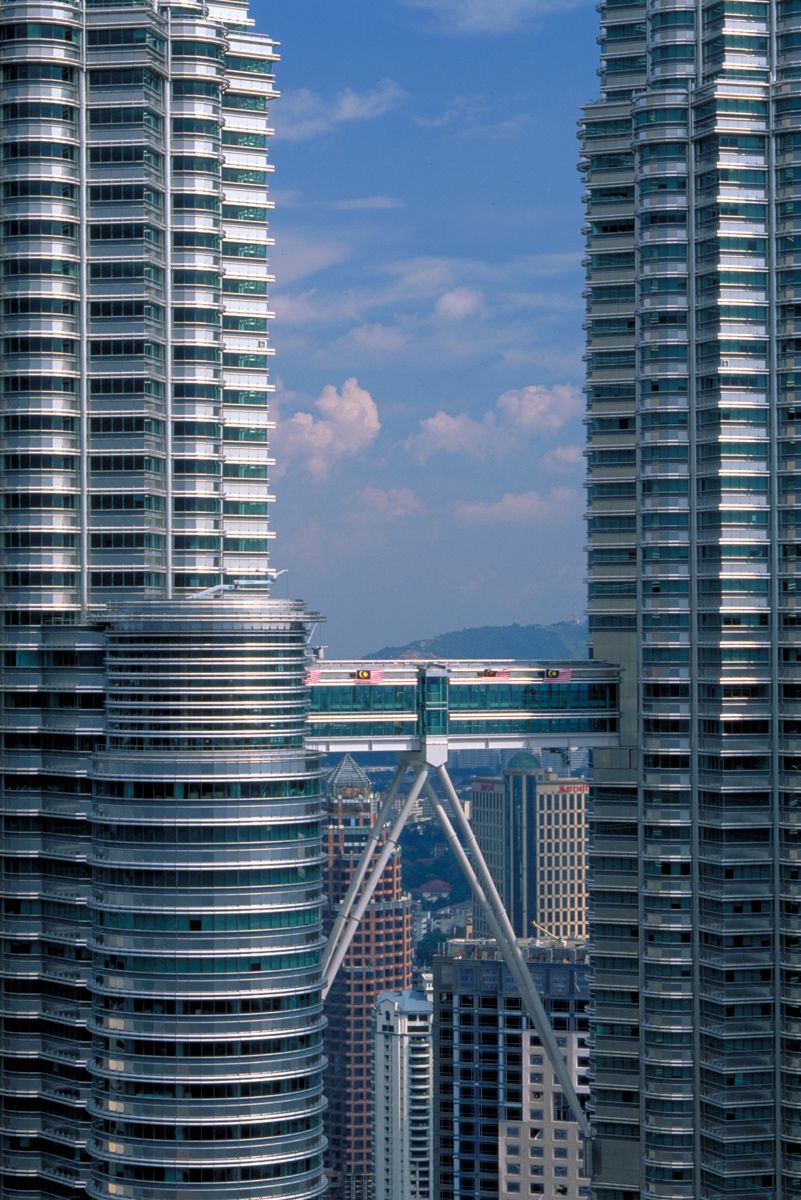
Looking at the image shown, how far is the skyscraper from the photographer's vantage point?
16194cm

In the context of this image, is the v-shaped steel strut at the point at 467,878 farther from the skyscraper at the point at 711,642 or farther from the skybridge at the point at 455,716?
the skyscraper at the point at 711,642

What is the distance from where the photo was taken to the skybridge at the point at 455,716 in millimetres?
169500

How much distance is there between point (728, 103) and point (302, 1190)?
8196 centimetres

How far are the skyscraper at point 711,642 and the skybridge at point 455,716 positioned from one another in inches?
148

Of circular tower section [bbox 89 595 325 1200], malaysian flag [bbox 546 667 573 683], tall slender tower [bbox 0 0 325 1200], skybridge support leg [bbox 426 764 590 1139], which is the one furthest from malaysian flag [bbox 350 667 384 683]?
circular tower section [bbox 89 595 325 1200]

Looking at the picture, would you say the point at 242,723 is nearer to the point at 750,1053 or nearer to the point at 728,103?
the point at 750,1053

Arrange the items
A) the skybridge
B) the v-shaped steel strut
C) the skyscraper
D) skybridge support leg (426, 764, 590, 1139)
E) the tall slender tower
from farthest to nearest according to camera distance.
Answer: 1. skybridge support leg (426, 764, 590, 1139)
2. the v-shaped steel strut
3. the skybridge
4. the skyscraper
5. the tall slender tower

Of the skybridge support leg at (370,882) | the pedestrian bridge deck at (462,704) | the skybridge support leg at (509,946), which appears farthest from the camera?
the skybridge support leg at (509,946)

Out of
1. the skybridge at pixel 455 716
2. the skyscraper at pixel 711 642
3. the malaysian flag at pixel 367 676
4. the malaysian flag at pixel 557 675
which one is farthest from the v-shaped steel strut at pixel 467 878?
the malaysian flag at pixel 557 675

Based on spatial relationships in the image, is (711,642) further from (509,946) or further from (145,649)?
(145,649)

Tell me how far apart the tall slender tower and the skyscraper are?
30.3 meters

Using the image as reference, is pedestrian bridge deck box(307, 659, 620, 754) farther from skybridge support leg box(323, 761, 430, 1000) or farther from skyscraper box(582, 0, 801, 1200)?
skyscraper box(582, 0, 801, 1200)

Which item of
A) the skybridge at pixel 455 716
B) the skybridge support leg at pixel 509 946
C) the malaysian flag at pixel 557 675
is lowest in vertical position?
the skybridge support leg at pixel 509 946

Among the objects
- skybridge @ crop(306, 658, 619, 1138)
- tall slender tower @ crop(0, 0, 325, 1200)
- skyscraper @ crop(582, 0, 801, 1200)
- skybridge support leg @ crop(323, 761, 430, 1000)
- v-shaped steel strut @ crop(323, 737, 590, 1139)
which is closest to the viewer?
tall slender tower @ crop(0, 0, 325, 1200)
